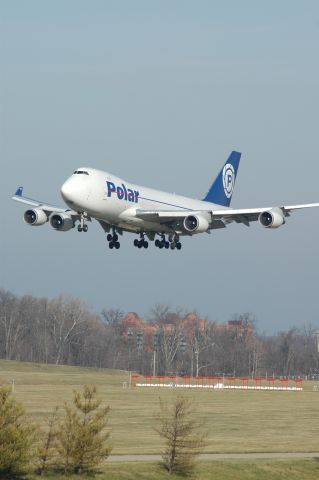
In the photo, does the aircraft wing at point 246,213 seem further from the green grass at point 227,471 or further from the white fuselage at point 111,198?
the green grass at point 227,471

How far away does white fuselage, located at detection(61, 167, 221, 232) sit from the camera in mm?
73000

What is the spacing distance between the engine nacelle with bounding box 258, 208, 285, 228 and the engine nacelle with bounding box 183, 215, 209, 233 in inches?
158

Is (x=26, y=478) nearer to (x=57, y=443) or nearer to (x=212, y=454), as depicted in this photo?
(x=57, y=443)

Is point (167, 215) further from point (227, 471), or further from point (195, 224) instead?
point (227, 471)

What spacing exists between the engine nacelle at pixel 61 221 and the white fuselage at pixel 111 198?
3.18m

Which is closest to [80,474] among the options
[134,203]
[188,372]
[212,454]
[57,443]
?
[57,443]

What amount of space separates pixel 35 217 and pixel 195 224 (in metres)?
11.6

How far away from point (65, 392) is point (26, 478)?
2128 inches

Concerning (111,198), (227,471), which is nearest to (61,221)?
(111,198)

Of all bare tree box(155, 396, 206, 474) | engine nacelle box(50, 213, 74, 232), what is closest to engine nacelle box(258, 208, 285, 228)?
engine nacelle box(50, 213, 74, 232)

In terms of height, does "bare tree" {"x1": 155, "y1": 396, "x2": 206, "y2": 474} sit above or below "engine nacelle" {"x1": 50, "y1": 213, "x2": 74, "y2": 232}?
below

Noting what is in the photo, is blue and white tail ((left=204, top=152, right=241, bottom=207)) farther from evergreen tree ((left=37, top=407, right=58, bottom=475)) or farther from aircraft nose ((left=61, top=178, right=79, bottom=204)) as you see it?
evergreen tree ((left=37, top=407, right=58, bottom=475))

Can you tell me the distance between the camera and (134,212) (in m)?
76.5

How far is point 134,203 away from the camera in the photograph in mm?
77062
